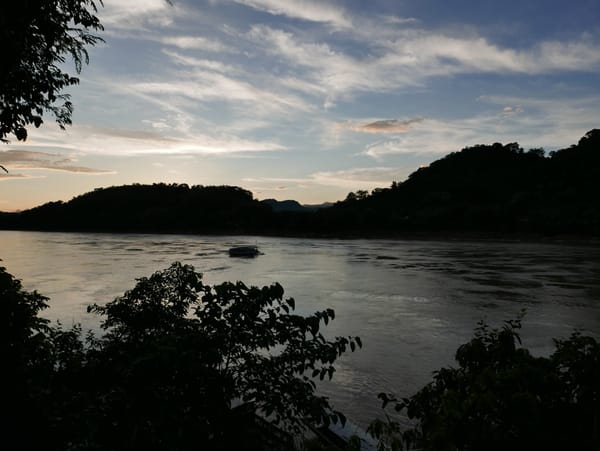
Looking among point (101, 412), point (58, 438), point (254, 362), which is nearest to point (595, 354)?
point (254, 362)

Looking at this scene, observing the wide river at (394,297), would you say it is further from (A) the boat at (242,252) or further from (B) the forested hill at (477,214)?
(B) the forested hill at (477,214)

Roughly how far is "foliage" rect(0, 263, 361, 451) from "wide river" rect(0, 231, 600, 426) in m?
7.82

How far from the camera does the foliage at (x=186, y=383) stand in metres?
4.07

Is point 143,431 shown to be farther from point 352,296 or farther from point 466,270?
point 466,270

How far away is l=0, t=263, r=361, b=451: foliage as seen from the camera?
13.3 ft

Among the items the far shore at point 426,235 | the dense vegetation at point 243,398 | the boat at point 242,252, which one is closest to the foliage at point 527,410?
the dense vegetation at point 243,398

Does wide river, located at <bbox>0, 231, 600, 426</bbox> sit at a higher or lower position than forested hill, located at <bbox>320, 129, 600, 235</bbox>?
lower

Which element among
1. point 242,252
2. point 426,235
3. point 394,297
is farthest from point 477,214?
point 394,297

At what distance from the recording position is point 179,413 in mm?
4129

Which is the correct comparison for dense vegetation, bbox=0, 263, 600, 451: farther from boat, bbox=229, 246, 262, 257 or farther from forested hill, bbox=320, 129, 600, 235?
forested hill, bbox=320, 129, 600, 235

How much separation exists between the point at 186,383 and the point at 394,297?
32316 millimetres

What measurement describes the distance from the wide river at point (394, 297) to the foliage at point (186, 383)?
25.7ft

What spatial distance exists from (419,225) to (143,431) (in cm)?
14413

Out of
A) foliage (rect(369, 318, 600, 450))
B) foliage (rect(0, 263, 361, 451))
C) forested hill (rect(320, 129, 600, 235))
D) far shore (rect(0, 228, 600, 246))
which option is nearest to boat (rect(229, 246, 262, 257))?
far shore (rect(0, 228, 600, 246))
